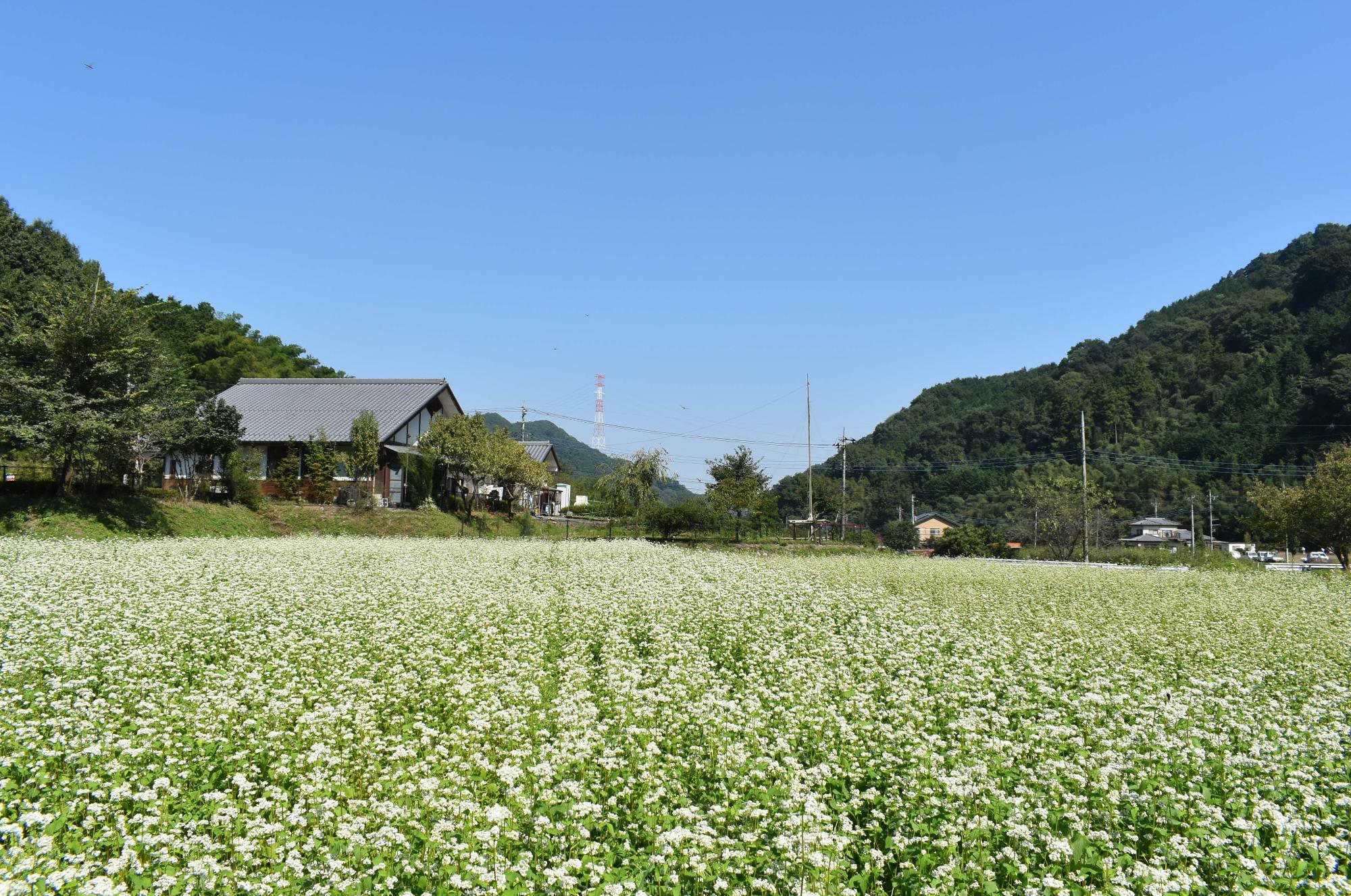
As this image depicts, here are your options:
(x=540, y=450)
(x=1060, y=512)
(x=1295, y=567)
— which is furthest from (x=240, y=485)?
(x=1295, y=567)

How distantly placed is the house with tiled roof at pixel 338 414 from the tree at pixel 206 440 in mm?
4000

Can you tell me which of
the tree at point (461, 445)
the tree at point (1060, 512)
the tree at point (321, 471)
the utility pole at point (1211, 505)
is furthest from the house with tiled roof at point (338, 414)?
the utility pole at point (1211, 505)

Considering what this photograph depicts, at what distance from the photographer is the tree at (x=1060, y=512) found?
4838cm

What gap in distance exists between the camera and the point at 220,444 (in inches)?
1270

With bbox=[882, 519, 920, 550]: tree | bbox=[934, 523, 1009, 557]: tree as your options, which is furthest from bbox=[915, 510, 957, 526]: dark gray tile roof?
bbox=[934, 523, 1009, 557]: tree

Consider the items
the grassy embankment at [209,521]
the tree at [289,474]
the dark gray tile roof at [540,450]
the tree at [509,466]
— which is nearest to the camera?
the grassy embankment at [209,521]

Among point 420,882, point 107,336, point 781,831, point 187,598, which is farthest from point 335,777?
point 107,336

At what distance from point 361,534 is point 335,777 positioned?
28.4 m

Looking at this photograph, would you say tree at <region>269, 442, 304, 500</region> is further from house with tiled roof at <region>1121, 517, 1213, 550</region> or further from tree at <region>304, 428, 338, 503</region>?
house with tiled roof at <region>1121, 517, 1213, 550</region>

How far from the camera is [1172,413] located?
8931cm

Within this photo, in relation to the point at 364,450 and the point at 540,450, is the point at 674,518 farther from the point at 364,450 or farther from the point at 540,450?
the point at 540,450

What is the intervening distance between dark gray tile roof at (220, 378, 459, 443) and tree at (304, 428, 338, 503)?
1.14m

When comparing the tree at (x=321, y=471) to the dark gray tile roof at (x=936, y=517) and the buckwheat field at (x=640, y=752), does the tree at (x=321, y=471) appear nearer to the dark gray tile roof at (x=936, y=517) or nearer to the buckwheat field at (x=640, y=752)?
the buckwheat field at (x=640, y=752)

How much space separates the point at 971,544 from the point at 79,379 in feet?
135
